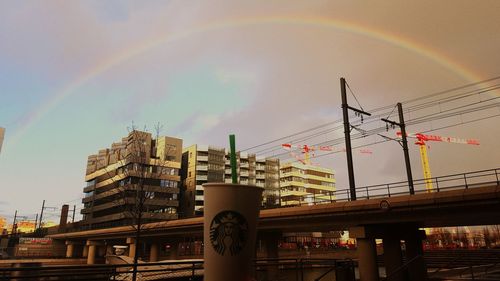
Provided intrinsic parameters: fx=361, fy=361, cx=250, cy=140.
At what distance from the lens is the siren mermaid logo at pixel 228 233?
4359 mm

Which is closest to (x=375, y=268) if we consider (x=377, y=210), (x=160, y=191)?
(x=377, y=210)

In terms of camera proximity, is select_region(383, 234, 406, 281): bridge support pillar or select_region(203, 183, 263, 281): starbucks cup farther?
select_region(383, 234, 406, 281): bridge support pillar

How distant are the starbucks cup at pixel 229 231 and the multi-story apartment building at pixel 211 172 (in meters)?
88.2

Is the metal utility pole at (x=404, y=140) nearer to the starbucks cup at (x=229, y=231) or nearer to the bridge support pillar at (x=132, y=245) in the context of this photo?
the starbucks cup at (x=229, y=231)

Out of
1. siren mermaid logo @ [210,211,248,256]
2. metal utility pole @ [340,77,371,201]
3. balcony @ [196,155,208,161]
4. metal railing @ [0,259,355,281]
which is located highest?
balcony @ [196,155,208,161]

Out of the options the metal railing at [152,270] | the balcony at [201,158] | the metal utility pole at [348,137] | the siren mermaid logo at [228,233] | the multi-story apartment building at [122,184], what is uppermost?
the balcony at [201,158]

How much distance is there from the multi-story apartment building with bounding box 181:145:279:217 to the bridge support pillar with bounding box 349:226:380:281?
6710cm

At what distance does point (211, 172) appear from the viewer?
10750 centimetres

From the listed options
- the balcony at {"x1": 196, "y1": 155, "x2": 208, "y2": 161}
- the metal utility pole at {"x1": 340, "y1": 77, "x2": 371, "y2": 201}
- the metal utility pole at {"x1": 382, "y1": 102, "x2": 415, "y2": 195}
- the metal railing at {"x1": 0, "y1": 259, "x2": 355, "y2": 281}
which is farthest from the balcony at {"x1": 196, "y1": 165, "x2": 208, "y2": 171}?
the metal railing at {"x1": 0, "y1": 259, "x2": 355, "y2": 281}

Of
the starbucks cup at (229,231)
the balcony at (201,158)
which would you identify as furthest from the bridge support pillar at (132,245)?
the starbucks cup at (229,231)

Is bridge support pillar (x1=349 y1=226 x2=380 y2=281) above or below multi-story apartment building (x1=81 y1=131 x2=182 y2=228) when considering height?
below

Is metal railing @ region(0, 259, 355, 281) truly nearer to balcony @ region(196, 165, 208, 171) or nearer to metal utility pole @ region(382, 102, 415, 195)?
metal utility pole @ region(382, 102, 415, 195)

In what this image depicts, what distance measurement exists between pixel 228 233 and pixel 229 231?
0.03 m

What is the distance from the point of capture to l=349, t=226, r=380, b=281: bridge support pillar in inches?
931
